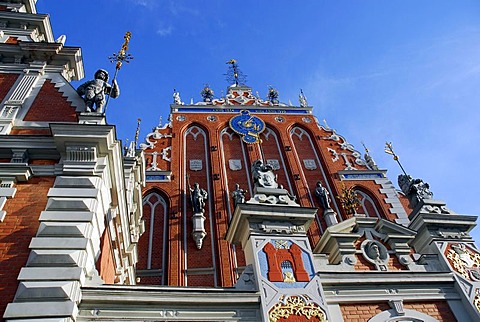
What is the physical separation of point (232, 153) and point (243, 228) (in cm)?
999

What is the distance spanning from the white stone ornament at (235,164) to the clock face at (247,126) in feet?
4.61

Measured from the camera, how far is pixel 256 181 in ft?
28.4

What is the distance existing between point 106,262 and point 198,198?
A: 636 cm

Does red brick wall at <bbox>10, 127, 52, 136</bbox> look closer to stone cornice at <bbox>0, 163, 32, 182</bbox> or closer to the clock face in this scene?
stone cornice at <bbox>0, 163, 32, 182</bbox>

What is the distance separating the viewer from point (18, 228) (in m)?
6.39

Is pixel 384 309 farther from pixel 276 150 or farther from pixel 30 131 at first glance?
pixel 276 150

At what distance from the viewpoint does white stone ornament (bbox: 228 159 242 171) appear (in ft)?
55.0

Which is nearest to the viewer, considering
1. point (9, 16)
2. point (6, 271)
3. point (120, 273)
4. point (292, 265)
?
point (6, 271)

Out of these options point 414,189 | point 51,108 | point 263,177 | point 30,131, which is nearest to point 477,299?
point 414,189

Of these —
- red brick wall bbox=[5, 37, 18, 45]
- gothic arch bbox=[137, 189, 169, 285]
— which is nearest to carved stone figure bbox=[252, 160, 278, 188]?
gothic arch bbox=[137, 189, 169, 285]

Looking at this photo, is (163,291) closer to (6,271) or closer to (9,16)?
(6,271)

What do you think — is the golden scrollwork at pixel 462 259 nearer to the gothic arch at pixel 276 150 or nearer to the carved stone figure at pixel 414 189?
the carved stone figure at pixel 414 189

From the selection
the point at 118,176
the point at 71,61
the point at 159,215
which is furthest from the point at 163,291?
the point at 159,215

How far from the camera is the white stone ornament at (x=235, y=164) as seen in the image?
16777 millimetres
